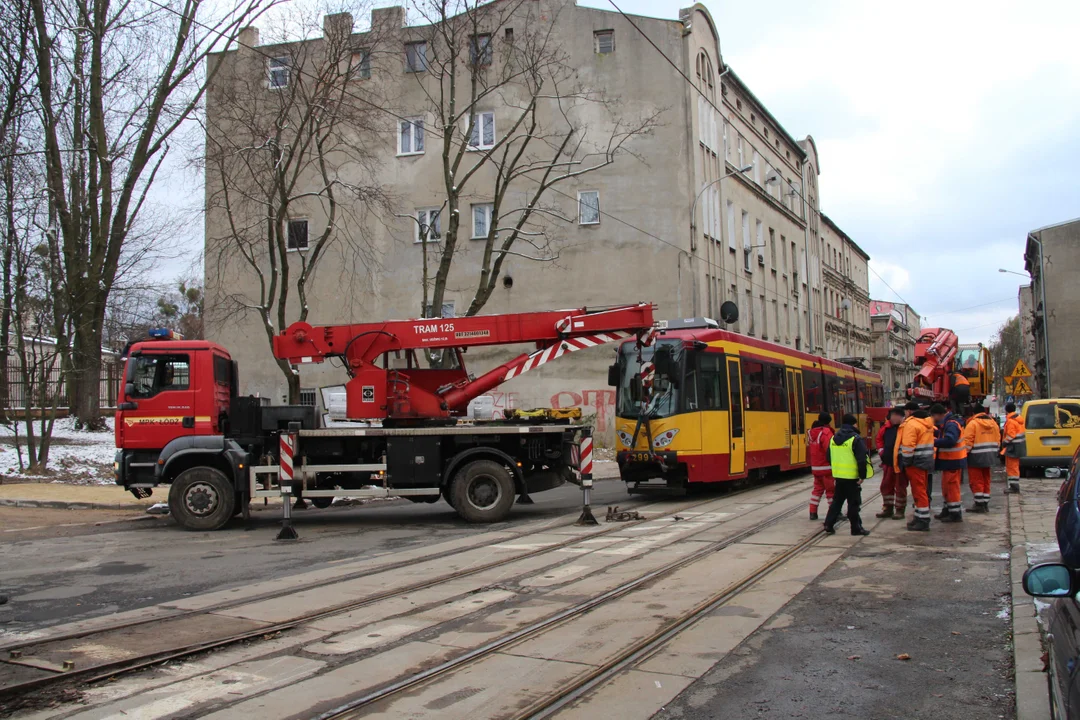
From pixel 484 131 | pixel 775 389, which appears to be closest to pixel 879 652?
pixel 775 389

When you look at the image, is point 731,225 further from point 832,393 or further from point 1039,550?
point 1039,550

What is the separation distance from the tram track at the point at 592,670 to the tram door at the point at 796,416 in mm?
10361

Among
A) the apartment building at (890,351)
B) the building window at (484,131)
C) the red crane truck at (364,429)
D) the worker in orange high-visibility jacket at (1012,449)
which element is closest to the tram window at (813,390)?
the worker in orange high-visibility jacket at (1012,449)

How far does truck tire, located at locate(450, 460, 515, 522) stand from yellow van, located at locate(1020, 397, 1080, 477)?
12.9 m

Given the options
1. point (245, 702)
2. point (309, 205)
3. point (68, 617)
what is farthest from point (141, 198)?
point (245, 702)

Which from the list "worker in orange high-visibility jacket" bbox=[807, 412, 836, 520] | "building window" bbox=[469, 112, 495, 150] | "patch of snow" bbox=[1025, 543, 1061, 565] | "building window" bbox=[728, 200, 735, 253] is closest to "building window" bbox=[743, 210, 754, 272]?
"building window" bbox=[728, 200, 735, 253]

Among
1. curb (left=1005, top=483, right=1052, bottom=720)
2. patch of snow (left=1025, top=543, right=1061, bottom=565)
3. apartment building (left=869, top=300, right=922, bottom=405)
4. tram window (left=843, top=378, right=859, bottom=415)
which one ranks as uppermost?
apartment building (left=869, top=300, right=922, bottom=405)

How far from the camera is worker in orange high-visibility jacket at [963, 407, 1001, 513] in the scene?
13.0m

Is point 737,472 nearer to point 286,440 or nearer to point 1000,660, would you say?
point 286,440

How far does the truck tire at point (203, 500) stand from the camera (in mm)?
12945

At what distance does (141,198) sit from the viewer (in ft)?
79.6

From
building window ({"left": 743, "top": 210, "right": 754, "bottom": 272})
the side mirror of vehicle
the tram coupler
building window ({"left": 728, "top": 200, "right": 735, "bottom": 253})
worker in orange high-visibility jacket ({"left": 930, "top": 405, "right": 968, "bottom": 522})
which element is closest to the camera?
the side mirror of vehicle

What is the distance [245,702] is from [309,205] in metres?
29.7

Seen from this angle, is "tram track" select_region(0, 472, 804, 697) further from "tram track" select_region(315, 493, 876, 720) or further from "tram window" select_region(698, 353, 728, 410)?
"tram window" select_region(698, 353, 728, 410)
